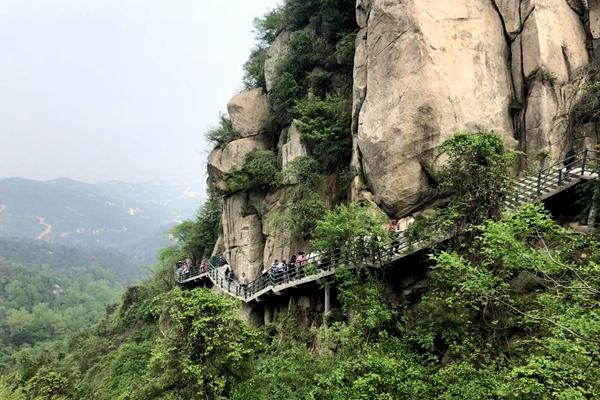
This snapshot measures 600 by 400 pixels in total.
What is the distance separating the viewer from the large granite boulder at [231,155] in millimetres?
23953

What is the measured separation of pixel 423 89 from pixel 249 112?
12662mm

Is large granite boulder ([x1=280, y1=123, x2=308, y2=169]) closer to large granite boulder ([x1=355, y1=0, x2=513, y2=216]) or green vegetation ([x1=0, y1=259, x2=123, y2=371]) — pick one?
large granite boulder ([x1=355, y1=0, x2=513, y2=216])

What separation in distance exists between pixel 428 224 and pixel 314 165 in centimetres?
759

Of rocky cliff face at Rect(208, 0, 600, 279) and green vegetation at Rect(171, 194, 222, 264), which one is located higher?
rocky cliff face at Rect(208, 0, 600, 279)

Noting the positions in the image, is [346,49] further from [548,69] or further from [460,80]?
[548,69]

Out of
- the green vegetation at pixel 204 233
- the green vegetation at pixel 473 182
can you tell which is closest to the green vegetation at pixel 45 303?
the green vegetation at pixel 204 233

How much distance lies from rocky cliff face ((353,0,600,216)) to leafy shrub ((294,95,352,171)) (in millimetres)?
1839

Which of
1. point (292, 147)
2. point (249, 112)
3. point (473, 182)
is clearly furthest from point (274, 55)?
point (473, 182)

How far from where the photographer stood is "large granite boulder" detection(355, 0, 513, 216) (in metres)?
15.8

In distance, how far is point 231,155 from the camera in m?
24.2

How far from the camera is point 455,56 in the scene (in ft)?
54.1

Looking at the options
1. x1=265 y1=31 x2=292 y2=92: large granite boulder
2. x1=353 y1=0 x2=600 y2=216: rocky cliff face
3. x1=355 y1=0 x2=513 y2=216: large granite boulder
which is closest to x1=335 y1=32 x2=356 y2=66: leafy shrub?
x1=353 y1=0 x2=600 y2=216: rocky cliff face

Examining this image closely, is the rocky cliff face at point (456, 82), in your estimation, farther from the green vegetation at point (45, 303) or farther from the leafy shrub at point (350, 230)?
the green vegetation at point (45, 303)

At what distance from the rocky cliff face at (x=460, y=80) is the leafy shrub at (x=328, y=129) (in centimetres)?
184
